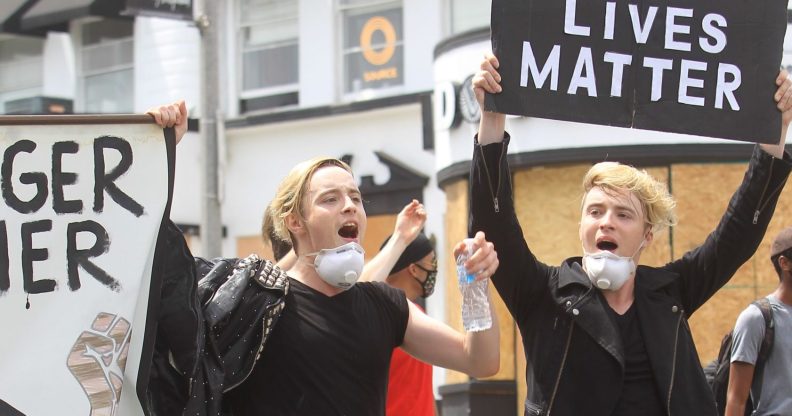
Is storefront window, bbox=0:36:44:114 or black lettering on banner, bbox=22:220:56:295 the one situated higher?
storefront window, bbox=0:36:44:114

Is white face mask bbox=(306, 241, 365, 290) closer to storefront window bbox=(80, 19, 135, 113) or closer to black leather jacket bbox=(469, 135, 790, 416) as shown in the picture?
black leather jacket bbox=(469, 135, 790, 416)

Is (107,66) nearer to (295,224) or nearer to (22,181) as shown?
(295,224)

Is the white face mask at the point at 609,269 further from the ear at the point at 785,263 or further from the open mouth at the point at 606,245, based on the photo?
the ear at the point at 785,263

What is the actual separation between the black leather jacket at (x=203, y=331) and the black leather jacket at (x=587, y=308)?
0.74 meters

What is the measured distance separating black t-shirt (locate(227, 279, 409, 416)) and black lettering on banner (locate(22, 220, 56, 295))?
2.23 feet

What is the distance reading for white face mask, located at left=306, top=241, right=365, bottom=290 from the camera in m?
5.13

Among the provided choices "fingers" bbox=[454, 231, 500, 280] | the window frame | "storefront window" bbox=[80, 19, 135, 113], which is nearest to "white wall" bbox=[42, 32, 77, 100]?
"storefront window" bbox=[80, 19, 135, 113]

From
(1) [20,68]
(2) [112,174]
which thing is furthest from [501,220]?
(1) [20,68]

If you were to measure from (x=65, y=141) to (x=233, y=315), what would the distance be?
0.76 meters

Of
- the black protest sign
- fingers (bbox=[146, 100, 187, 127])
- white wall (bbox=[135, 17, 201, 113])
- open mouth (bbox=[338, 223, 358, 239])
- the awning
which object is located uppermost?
the awning

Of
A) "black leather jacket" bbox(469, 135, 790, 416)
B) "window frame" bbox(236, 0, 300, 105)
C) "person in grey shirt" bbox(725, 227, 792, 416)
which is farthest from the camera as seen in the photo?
"window frame" bbox(236, 0, 300, 105)

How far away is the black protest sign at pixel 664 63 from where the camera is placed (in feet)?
17.9

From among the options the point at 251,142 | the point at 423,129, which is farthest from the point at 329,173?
the point at 251,142

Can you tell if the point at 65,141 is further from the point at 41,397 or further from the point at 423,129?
the point at 423,129
